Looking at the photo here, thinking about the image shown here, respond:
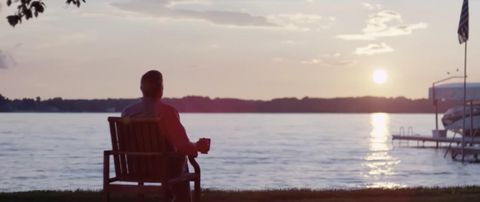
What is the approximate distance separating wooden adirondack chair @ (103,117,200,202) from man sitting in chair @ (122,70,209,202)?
3.1 inches

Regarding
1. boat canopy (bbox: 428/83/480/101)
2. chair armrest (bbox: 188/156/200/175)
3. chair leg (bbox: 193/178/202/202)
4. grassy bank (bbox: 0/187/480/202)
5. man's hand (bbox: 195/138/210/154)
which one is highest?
boat canopy (bbox: 428/83/480/101)

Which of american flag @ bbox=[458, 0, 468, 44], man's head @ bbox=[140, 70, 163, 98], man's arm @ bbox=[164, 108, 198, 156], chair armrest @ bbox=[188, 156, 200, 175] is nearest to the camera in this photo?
man's arm @ bbox=[164, 108, 198, 156]

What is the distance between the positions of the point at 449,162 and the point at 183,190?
5058 cm

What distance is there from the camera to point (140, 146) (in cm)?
762

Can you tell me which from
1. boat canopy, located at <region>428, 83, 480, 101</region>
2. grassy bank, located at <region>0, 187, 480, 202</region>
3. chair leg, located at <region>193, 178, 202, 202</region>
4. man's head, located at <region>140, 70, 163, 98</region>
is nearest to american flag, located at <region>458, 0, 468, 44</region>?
boat canopy, located at <region>428, 83, 480, 101</region>

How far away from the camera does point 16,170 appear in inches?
1870

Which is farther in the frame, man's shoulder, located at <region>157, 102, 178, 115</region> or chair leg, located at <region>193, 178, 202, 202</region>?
chair leg, located at <region>193, 178, 202, 202</region>

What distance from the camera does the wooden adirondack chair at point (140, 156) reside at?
753 centimetres

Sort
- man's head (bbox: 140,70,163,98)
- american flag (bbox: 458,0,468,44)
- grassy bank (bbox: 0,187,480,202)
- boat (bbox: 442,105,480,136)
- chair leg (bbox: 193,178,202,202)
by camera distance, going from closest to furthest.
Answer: man's head (bbox: 140,70,163,98) → chair leg (bbox: 193,178,202,202) → grassy bank (bbox: 0,187,480,202) → american flag (bbox: 458,0,468,44) → boat (bbox: 442,105,480,136)

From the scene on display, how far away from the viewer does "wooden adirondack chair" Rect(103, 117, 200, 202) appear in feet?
24.7

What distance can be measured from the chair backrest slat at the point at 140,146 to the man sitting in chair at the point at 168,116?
0.10 m

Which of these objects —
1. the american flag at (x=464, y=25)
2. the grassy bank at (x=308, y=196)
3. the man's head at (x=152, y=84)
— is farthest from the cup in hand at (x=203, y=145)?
the american flag at (x=464, y=25)

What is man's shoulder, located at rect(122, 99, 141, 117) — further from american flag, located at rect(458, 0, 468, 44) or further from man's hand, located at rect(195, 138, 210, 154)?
american flag, located at rect(458, 0, 468, 44)

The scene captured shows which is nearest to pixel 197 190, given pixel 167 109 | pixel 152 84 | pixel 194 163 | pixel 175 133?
pixel 194 163
